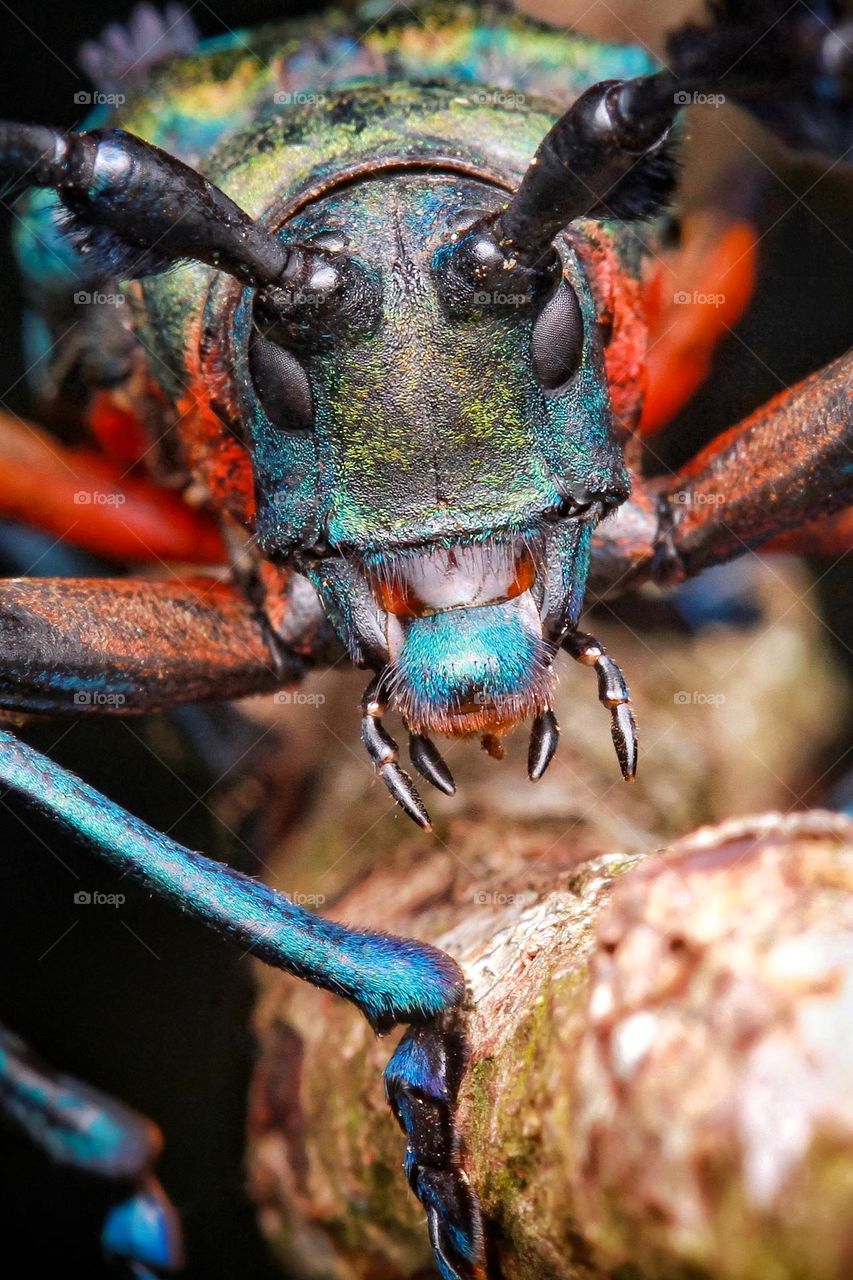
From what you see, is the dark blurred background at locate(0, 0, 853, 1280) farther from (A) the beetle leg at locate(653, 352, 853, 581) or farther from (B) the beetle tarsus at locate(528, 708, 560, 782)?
(B) the beetle tarsus at locate(528, 708, 560, 782)

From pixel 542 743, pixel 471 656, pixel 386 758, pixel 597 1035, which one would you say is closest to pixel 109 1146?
pixel 386 758

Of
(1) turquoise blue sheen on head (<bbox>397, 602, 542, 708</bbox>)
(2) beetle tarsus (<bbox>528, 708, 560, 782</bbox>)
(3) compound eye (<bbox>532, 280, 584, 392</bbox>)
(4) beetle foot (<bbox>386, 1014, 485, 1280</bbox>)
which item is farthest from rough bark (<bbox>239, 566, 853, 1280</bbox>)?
(3) compound eye (<bbox>532, 280, 584, 392</bbox>)

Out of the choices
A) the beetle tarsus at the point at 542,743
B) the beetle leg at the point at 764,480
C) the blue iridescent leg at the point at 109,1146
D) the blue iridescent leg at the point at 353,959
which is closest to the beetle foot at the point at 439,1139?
the blue iridescent leg at the point at 353,959

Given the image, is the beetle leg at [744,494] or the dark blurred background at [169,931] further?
the dark blurred background at [169,931]

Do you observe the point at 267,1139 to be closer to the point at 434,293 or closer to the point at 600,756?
the point at 600,756

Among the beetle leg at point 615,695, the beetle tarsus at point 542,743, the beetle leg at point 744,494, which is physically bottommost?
the beetle leg at point 744,494

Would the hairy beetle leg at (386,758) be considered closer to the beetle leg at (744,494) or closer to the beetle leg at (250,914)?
the beetle leg at (250,914)

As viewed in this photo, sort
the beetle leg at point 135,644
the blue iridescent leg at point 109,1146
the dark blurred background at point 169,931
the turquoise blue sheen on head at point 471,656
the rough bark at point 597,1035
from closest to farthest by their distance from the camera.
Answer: the rough bark at point 597,1035
the turquoise blue sheen on head at point 471,656
the beetle leg at point 135,644
the blue iridescent leg at point 109,1146
the dark blurred background at point 169,931
